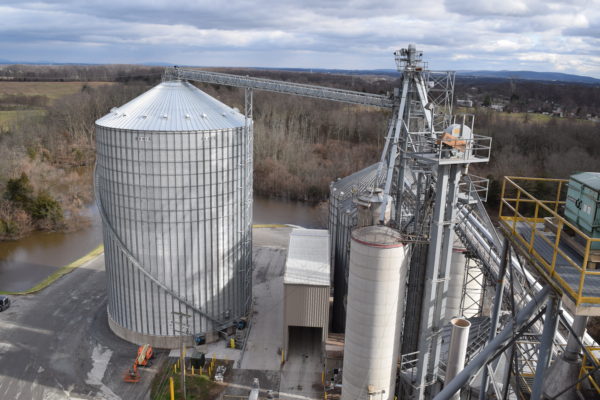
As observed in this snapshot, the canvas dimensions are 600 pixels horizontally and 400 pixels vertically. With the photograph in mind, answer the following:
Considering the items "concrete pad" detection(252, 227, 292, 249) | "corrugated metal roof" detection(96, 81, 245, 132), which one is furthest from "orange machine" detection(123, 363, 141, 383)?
"concrete pad" detection(252, 227, 292, 249)

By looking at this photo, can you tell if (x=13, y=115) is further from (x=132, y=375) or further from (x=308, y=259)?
(x=308, y=259)

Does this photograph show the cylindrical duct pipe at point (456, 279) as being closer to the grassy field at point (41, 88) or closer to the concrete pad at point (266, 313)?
the concrete pad at point (266, 313)

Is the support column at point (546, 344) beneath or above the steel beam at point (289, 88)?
beneath

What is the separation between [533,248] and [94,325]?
2252cm

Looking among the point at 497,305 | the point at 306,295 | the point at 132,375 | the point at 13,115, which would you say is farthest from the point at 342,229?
the point at 13,115

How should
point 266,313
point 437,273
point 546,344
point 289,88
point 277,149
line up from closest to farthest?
point 546,344 → point 437,273 → point 289,88 → point 266,313 → point 277,149

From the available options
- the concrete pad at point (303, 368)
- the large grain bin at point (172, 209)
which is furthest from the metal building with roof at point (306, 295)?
the large grain bin at point (172, 209)

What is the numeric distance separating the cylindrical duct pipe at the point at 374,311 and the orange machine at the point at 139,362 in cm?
912

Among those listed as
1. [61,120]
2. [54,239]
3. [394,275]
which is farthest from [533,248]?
[61,120]

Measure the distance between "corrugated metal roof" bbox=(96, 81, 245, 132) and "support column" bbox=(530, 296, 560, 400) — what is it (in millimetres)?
15902

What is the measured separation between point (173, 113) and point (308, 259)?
9.30 m

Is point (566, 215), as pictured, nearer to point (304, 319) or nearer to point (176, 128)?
point (304, 319)

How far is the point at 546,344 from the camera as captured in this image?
849cm

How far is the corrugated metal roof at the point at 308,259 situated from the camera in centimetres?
2155
